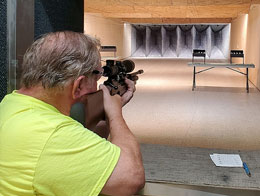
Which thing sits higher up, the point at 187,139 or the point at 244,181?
the point at 244,181

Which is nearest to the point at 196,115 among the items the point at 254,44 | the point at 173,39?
the point at 254,44

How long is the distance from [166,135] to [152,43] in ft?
64.1

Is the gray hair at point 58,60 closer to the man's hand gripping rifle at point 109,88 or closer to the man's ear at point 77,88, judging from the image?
the man's ear at point 77,88

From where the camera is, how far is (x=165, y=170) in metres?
1.38

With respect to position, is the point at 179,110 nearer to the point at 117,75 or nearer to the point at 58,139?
the point at 117,75

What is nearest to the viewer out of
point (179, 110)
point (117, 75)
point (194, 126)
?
point (117, 75)

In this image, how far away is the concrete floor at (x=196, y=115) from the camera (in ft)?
11.8

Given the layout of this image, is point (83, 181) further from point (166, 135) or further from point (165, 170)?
point (166, 135)

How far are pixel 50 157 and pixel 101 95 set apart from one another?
0.39 metres

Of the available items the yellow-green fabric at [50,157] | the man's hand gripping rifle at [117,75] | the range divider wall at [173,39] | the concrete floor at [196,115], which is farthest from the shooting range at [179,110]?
the range divider wall at [173,39]

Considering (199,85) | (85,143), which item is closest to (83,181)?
(85,143)

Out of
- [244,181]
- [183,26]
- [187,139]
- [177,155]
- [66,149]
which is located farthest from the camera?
[183,26]

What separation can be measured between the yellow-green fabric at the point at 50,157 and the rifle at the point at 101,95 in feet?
0.66

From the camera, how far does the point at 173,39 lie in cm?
2292
